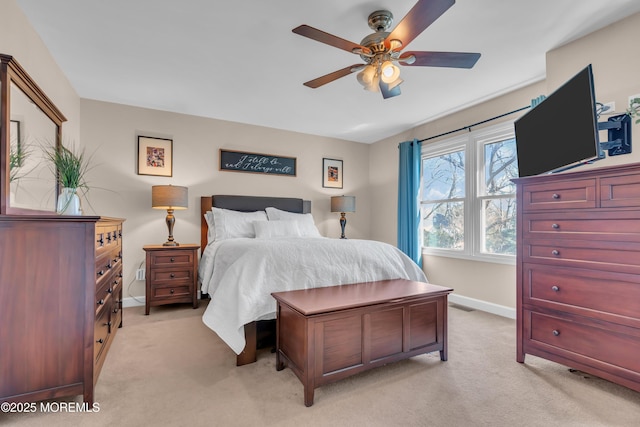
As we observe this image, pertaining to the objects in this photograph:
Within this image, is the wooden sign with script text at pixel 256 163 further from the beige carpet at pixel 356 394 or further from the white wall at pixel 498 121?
the beige carpet at pixel 356 394

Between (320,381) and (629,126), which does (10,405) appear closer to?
(320,381)

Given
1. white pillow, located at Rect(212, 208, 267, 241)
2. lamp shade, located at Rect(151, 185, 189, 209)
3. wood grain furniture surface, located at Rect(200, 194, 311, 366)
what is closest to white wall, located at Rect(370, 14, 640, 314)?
wood grain furniture surface, located at Rect(200, 194, 311, 366)

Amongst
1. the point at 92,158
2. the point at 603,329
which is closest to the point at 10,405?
the point at 92,158

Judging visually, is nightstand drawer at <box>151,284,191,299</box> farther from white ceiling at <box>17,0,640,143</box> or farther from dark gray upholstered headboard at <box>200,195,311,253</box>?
white ceiling at <box>17,0,640,143</box>

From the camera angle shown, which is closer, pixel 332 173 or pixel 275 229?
pixel 275 229

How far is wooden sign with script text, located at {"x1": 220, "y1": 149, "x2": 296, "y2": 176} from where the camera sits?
4359mm

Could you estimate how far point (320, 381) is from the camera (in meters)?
1.75

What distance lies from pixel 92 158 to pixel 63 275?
258cm

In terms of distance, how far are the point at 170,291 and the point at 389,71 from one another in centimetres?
321

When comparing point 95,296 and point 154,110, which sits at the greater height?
point 154,110

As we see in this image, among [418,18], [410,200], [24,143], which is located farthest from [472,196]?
[24,143]

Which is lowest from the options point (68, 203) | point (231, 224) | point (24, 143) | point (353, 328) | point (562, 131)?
point (353, 328)

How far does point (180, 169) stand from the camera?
406cm

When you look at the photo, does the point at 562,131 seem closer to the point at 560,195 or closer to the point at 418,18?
the point at 560,195
